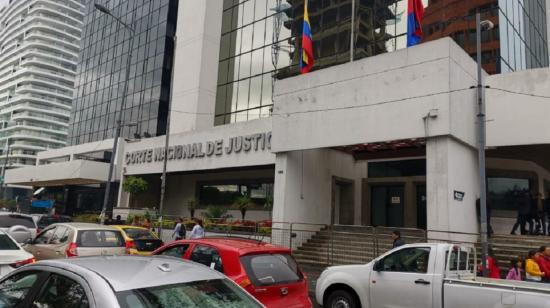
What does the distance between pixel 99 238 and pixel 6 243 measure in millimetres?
2277

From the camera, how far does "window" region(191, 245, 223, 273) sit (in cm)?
687

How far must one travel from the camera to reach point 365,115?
16500 mm

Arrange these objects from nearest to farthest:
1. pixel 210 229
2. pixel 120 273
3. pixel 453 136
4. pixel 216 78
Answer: pixel 120 273 < pixel 453 136 < pixel 210 229 < pixel 216 78

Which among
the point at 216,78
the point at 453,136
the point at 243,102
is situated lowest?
the point at 453,136

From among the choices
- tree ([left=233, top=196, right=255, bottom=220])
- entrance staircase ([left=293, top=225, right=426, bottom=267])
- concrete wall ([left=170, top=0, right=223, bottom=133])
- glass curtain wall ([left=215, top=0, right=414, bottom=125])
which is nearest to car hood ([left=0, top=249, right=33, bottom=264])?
entrance staircase ([left=293, top=225, right=426, bottom=267])

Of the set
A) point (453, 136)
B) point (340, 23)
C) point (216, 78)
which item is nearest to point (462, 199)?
point (453, 136)

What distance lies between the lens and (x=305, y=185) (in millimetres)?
19484

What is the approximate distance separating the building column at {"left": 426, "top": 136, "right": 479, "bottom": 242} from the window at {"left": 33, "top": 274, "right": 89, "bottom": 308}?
12488mm

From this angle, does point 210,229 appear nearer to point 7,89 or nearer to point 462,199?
point 462,199

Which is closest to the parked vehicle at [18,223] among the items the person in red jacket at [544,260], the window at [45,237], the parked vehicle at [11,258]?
the window at [45,237]

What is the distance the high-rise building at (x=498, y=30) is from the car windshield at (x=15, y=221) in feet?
72.6

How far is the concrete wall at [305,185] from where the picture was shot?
18734 mm

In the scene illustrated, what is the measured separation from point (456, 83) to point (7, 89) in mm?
122350

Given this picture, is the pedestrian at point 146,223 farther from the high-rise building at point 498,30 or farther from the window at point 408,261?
the high-rise building at point 498,30
